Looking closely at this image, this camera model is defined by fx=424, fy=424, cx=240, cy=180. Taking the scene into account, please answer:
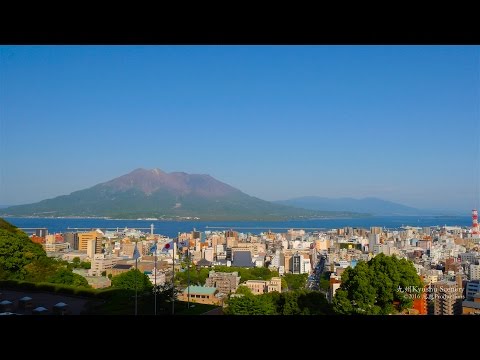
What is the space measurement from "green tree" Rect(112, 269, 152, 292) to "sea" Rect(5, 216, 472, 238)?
1.28m

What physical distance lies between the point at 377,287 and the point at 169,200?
5.92 meters

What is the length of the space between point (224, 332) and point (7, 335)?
2.72 feet

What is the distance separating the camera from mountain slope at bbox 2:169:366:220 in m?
9.23

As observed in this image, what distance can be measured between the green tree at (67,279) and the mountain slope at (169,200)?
9.25ft

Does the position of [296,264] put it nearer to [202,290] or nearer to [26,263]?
[202,290]

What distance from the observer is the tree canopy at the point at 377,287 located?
467 cm

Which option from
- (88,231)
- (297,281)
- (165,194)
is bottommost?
(297,281)

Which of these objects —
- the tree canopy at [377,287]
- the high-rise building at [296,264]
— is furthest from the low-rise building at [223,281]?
the tree canopy at [377,287]

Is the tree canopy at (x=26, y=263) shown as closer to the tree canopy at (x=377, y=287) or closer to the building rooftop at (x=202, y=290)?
the building rooftop at (x=202, y=290)

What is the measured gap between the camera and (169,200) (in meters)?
9.73
